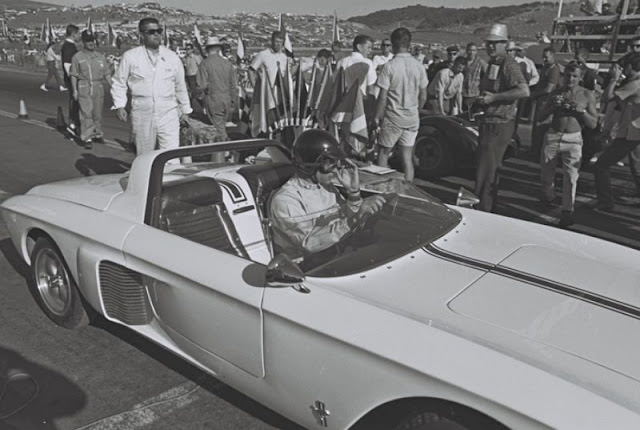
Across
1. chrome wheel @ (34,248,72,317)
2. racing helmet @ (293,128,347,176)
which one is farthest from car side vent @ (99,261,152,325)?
racing helmet @ (293,128,347,176)

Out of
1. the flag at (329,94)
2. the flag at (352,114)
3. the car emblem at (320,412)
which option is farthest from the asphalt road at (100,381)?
the flag at (329,94)

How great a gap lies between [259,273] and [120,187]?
1401 mm

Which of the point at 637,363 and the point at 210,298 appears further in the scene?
the point at 210,298

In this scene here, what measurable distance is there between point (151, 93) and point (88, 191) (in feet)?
7.90

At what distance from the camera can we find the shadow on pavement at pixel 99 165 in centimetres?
Answer: 755

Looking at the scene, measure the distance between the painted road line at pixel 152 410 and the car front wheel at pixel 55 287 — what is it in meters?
0.87

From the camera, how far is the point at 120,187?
10.8 feet

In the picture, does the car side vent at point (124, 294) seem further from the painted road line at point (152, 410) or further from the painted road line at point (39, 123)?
the painted road line at point (39, 123)

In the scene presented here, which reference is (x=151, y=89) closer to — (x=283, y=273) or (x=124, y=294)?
(x=124, y=294)

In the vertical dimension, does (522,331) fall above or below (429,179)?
above

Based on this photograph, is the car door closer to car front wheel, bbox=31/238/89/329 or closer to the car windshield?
the car windshield

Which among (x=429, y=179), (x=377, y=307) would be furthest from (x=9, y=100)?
(x=377, y=307)

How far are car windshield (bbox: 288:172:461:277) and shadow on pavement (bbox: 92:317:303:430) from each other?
2.55 feet

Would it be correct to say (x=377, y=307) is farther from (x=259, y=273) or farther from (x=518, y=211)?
(x=518, y=211)
